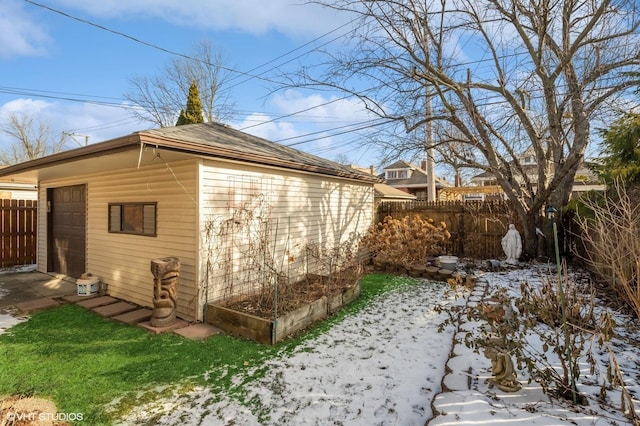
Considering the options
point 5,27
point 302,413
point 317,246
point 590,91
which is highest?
point 5,27

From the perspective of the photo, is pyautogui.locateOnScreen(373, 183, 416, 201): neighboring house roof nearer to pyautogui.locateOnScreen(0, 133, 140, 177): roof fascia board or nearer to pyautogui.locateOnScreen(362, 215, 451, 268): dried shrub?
pyautogui.locateOnScreen(362, 215, 451, 268): dried shrub

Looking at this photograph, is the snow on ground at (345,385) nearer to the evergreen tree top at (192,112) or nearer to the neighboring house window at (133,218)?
the neighboring house window at (133,218)

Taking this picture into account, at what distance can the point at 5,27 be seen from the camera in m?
6.47

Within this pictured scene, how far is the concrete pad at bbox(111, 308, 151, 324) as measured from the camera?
454 cm

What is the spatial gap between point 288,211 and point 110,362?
12.3 ft

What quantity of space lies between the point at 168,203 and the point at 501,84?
8.31 meters

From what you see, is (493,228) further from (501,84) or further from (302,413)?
(302,413)

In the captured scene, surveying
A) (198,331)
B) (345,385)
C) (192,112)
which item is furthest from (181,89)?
(345,385)

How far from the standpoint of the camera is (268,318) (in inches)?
167

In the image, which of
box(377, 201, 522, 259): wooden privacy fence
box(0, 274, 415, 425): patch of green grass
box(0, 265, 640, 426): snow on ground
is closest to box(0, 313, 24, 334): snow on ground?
box(0, 274, 415, 425): patch of green grass

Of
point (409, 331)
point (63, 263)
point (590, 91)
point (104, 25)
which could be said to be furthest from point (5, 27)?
point (590, 91)

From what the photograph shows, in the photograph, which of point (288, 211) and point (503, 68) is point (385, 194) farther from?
point (288, 211)

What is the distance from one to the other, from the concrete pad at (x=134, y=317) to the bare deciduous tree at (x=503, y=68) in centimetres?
655

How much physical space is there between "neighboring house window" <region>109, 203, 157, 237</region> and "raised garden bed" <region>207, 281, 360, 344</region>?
6.27ft
